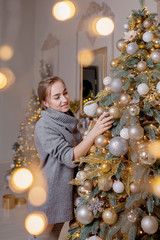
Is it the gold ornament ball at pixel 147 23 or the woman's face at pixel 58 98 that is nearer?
the gold ornament ball at pixel 147 23

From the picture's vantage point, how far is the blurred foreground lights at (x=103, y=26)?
159 inches

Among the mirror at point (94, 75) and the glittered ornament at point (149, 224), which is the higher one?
the mirror at point (94, 75)

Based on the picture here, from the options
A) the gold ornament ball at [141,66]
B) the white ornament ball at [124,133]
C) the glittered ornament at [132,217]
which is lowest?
the glittered ornament at [132,217]

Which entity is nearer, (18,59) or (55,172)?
(55,172)

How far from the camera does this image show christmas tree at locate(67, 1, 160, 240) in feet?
4.72

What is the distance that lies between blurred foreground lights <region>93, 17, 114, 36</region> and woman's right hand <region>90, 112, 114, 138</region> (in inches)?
110

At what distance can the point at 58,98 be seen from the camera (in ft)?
6.31

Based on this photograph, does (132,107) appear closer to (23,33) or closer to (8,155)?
(8,155)

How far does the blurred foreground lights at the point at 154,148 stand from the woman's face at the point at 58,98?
742 millimetres

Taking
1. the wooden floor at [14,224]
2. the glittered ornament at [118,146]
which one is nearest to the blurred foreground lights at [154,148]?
the glittered ornament at [118,146]

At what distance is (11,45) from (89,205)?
517 centimetres

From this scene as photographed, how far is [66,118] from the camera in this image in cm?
187

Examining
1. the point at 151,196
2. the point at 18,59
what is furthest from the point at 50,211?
the point at 18,59

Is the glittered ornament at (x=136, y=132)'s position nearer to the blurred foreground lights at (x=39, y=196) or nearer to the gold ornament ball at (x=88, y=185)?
the gold ornament ball at (x=88, y=185)
